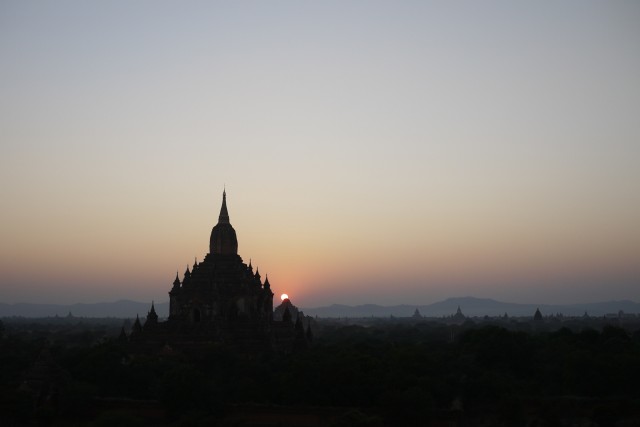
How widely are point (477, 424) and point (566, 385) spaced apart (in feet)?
27.2

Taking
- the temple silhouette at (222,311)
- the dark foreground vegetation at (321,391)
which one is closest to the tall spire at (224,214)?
the temple silhouette at (222,311)

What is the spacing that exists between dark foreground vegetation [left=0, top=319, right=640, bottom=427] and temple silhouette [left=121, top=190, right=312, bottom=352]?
4845mm

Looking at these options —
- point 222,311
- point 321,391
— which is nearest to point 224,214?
point 222,311

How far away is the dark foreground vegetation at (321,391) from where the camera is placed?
4003cm

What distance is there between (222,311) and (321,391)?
18.8 metres

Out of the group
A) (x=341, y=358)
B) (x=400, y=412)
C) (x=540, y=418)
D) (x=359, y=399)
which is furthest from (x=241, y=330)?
(x=540, y=418)

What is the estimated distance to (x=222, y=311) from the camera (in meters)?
61.2

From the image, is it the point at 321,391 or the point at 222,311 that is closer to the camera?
the point at 321,391

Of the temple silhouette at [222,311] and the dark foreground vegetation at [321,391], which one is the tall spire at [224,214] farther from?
the dark foreground vegetation at [321,391]

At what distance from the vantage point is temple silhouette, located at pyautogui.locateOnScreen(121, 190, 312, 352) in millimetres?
58250

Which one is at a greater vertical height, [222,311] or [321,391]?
[222,311]

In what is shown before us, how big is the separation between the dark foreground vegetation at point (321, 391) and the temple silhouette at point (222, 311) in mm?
4845

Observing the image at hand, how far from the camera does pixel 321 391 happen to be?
44.2 m

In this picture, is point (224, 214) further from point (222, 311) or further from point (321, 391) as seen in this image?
point (321, 391)
